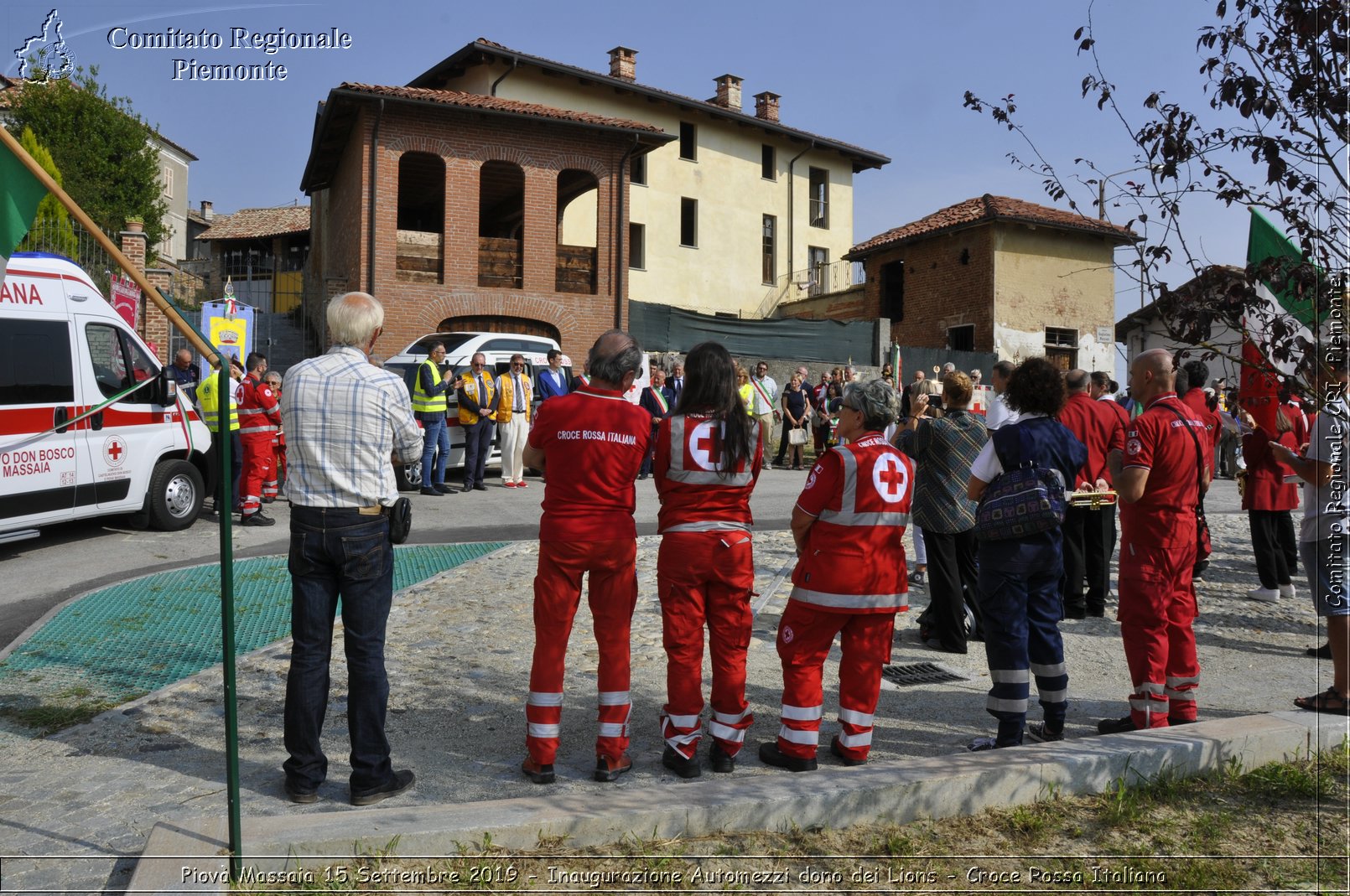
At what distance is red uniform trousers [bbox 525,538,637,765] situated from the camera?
4.61m

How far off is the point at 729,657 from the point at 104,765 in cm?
298

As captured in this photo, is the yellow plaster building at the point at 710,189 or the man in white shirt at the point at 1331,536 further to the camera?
the yellow plaster building at the point at 710,189

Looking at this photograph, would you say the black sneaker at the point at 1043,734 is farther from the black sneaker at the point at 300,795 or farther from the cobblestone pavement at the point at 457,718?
the black sneaker at the point at 300,795

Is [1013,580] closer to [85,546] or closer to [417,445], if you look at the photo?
→ [417,445]

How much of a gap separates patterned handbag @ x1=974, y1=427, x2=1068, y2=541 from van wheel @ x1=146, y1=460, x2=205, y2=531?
905 centimetres

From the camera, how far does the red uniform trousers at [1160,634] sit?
523 cm

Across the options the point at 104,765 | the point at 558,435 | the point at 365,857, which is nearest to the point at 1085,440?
the point at 558,435

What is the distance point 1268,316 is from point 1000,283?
1177 inches

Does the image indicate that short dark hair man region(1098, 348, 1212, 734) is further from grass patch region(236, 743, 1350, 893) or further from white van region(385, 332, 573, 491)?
white van region(385, 332, 573, 491)

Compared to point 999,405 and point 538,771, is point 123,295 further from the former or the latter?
point 538,771

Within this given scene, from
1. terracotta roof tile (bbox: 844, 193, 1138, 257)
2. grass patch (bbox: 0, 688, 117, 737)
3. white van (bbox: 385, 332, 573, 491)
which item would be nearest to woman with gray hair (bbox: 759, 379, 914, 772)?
grass patch (bbox: 0, 688, 117, 737)

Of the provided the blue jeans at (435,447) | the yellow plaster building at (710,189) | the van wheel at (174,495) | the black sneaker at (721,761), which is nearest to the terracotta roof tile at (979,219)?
the yellow plaster building at (710,189)

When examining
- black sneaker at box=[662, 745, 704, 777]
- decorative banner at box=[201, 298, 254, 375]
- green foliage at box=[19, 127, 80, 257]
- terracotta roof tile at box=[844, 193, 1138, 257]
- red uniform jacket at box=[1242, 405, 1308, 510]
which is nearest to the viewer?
black sneaker at box=[662, 745, 704, 777]

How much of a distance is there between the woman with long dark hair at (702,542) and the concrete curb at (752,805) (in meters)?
0.28
